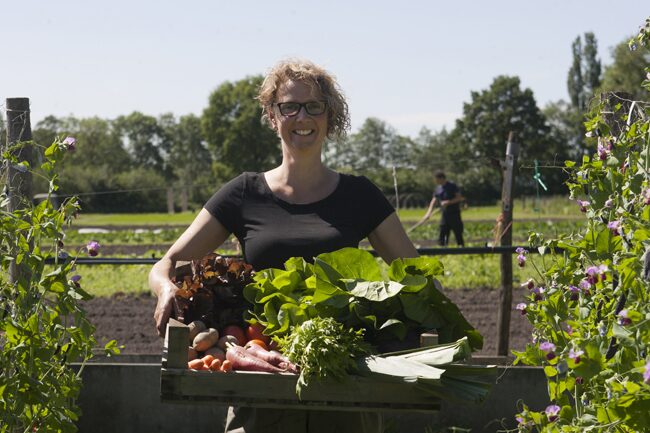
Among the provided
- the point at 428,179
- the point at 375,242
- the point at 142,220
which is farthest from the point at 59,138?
the point at 428,179

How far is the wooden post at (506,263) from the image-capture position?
24.5 ft

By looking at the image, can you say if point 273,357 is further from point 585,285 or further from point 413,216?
point 413,216

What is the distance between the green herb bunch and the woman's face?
34.4 inches

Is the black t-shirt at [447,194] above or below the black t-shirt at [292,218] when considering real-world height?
below

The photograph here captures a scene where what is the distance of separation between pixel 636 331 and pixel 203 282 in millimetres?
1461

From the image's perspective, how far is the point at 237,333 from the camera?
3445 mm

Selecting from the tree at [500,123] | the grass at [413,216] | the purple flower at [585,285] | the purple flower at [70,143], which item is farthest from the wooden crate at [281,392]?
the tree at [500,123]

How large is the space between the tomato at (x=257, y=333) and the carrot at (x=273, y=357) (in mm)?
117

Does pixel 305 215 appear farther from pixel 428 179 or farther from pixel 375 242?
pixel 428 179

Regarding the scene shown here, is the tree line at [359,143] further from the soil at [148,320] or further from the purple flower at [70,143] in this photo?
the purple flower at [70,143]

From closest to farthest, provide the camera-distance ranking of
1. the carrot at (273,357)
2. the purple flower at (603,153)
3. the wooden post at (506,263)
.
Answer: the carrot at (273,357)
the purple flower at (603,153)
the wooden post at (506,263)

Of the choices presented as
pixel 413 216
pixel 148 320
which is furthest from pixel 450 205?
pixel 413 216

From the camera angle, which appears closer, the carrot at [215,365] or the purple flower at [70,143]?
the carrot at [215,365]

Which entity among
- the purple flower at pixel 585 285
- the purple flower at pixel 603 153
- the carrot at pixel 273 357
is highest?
the purple flower at pixel 603 153
